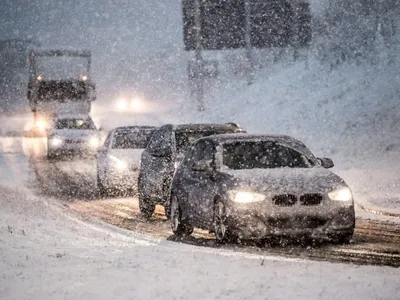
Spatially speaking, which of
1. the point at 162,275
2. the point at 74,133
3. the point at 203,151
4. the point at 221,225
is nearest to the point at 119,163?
the point at 203,151

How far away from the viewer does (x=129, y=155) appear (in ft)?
62.7

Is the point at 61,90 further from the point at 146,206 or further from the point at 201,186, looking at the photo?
the point at 201,186

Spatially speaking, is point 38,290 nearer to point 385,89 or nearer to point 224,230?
point 224,230

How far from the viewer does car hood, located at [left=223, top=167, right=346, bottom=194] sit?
10.7 metres

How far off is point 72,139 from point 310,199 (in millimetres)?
24034

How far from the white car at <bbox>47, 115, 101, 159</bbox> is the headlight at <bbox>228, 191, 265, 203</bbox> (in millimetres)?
22861

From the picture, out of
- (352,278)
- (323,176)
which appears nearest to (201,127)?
(323,176)

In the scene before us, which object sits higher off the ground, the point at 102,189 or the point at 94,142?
the point at 102,189

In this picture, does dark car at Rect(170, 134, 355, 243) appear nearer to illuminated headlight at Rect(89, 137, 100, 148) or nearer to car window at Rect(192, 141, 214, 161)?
car window at Rect(192, 141, 214, 161)

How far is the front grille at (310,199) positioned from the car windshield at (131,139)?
9.95m

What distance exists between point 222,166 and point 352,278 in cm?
448

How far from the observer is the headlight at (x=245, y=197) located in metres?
10.7

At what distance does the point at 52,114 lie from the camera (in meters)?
38.9

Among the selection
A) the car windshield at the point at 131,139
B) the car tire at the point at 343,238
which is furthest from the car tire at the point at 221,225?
the car windshield at the point at 131,139
